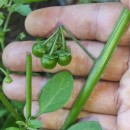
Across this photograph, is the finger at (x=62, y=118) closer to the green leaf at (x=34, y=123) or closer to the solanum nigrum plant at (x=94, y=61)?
the solanum nigrum plant at (x=94, y=61)

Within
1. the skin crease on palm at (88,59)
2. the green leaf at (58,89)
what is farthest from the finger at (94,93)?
the green leaf at (58,89)

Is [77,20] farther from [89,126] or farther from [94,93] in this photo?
[89,126]

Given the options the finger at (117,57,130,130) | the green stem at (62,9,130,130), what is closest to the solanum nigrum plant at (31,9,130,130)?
the green stem at (62,9,130,130)

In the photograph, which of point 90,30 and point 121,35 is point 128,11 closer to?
point 121,35

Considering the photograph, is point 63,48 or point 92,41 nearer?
point 63,48

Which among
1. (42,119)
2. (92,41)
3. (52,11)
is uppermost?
(52,11)

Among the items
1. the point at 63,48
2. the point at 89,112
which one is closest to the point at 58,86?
the point at 63,48

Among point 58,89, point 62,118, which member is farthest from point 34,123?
point 62,118
